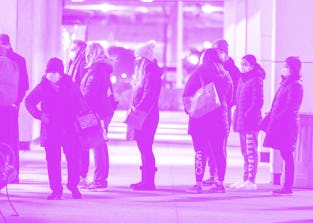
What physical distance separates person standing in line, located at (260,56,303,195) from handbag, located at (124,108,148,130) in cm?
156

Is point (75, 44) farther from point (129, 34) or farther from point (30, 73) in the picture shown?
point (129, 34)

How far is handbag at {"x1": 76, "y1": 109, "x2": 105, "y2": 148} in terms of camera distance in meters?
11.3

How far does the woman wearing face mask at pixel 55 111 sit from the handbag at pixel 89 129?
0.07m

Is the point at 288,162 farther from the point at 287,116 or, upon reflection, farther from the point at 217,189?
the point at 217,189

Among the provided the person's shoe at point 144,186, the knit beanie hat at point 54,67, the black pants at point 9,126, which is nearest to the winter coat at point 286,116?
the person's shoe at point 144,186

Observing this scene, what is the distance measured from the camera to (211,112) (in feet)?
40.0

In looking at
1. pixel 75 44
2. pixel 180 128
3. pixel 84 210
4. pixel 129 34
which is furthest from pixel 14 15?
pixel 129 34

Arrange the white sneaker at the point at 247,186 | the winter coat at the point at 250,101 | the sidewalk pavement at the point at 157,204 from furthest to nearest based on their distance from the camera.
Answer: the white sneaker at the point at 247,186
the winter coat at the point at 250,101
the sidewalk pavement at the point at 157,204

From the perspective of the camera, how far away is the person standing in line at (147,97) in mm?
12430

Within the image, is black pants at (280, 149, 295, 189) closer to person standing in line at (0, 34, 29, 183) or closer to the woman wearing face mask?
the woman wearing face mask

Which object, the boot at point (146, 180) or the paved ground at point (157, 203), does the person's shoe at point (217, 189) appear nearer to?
the paved ground at point (157, 203)

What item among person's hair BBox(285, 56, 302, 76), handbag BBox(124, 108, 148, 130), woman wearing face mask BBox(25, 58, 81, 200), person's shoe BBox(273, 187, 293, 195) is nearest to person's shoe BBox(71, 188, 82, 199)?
woman wearing face mask BBox(25, 58, 81, 200)

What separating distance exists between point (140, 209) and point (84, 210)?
62 centimetres

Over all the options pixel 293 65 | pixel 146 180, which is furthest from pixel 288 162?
pixel 146 180
